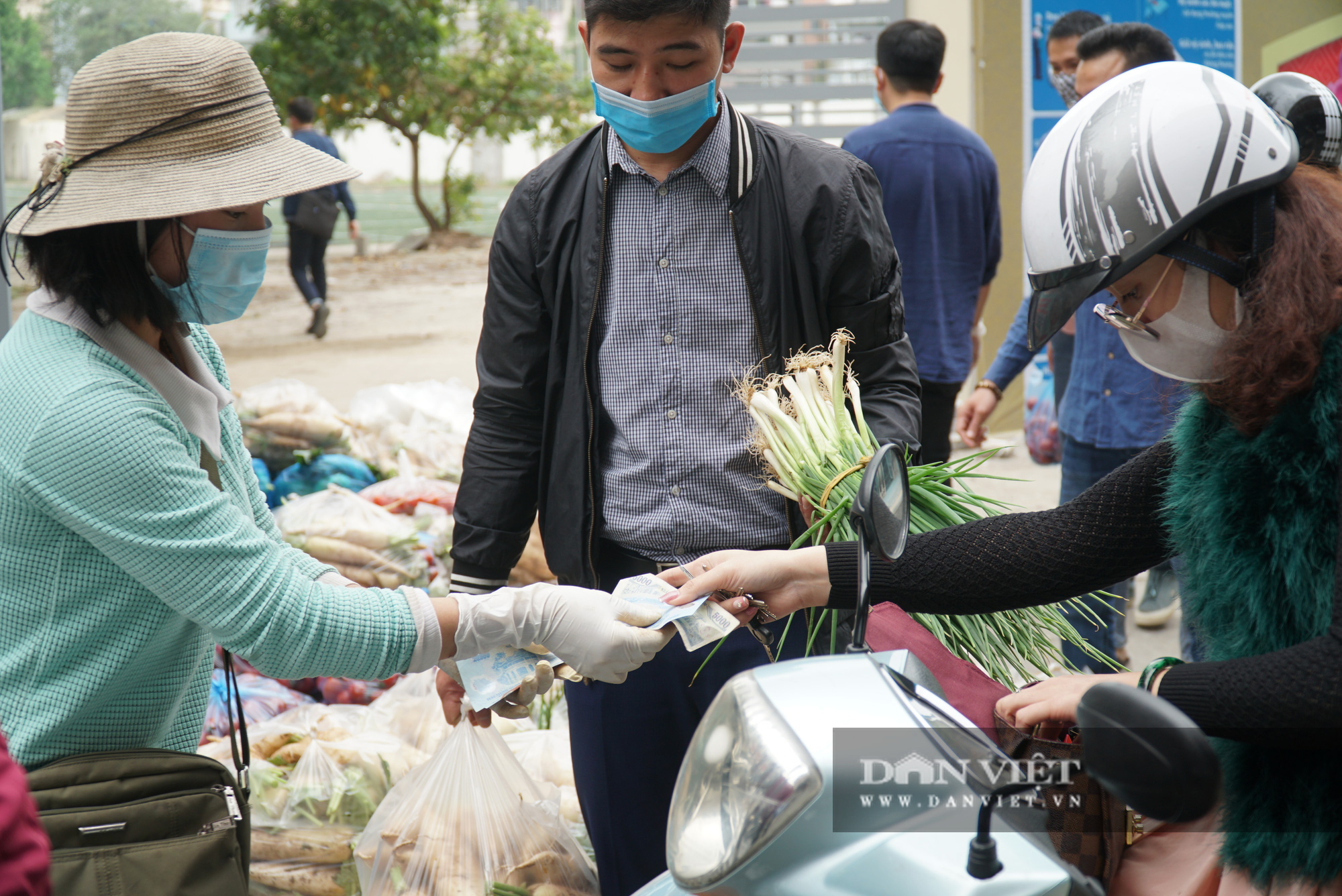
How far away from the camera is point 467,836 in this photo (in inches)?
94.8

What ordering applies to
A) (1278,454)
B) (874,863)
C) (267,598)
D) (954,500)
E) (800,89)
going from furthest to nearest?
(800,89) < (954,500) < (267,598) < (1278,454) < (874,863)

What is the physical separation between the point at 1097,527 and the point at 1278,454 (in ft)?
1.49

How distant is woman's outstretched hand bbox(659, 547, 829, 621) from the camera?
1.93 metres

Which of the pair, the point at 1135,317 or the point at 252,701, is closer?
the point at 1135,317

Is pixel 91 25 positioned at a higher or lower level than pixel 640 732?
higher

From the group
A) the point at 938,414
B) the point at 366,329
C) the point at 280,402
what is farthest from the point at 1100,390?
the point at 366,329

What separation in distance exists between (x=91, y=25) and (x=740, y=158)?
4.50 m

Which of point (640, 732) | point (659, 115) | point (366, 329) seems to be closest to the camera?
point (659, 115)

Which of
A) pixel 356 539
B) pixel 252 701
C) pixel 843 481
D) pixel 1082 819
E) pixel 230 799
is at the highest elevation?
pixel 843 481

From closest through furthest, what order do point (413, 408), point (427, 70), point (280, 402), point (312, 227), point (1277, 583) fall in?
point (1277, 583) → point (280, 402) → point (413, 408) → point (312, 227) → point (427, 70)

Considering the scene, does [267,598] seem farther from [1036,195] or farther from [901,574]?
[1036,195]

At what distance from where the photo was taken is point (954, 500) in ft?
7.44

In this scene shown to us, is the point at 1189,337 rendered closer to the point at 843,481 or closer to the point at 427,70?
the point at 843,481

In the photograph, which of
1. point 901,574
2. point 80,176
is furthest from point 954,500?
point 80,176
